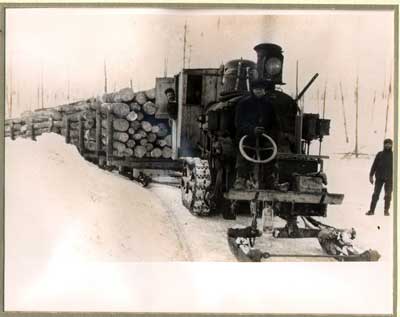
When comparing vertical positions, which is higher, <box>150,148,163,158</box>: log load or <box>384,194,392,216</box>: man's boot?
<box>150,148,163,158</box>: log load

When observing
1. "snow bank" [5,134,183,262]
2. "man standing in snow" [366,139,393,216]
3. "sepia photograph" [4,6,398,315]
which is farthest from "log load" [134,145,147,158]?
"man standing in snow" [366,139,393,216]

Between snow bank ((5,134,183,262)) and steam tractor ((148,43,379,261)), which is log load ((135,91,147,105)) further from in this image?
snow bank ((5,134,183,262))

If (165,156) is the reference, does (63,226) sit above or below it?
below

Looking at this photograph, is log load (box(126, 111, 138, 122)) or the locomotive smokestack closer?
the locomotive smokestack

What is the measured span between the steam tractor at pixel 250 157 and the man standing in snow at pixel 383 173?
141 mm

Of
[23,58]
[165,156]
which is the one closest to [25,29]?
[23,58]

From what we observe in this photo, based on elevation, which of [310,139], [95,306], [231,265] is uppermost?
[310,139]

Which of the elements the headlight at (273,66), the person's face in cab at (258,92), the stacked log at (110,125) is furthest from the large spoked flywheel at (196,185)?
the headlight at (273,66)

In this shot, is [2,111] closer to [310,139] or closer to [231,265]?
[231,265]

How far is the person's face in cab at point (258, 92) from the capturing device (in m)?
2.41

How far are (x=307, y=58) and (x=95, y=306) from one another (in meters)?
1.31

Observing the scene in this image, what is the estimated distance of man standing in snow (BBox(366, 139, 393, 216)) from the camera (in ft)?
7.75

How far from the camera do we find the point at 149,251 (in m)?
2.35

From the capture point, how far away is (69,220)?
7.69 feet
